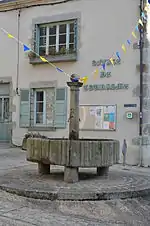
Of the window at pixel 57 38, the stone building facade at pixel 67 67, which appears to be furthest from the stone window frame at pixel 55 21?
the window at pixel 57 38

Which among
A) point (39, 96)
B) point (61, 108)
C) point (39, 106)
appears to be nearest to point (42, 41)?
point (39, 96)

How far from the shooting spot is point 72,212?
4.29 metres

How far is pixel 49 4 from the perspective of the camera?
1127cm

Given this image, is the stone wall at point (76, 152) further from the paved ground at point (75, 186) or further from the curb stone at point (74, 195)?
the curb stone at point (74, 195)

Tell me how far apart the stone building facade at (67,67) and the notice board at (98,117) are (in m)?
0.03

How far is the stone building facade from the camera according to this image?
9859 mm

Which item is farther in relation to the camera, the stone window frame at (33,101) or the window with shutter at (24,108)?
the window with shutter at (24,108)

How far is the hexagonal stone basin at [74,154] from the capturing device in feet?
17.6

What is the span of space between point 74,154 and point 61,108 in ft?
18.2

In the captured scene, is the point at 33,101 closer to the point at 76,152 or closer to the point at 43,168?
the point at 43,168

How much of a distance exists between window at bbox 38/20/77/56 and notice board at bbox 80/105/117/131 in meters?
2.02

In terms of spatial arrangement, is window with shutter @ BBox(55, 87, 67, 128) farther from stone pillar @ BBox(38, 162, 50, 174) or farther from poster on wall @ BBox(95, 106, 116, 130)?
stone pillar @ BBox(38, 162, 50, 174)

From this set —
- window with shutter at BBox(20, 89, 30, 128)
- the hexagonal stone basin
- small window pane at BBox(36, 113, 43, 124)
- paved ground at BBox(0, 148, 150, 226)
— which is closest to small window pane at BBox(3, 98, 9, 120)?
→ window with shutter at BBox(20, 89, 30, 128)

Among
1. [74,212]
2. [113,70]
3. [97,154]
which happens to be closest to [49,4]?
[113,70]
